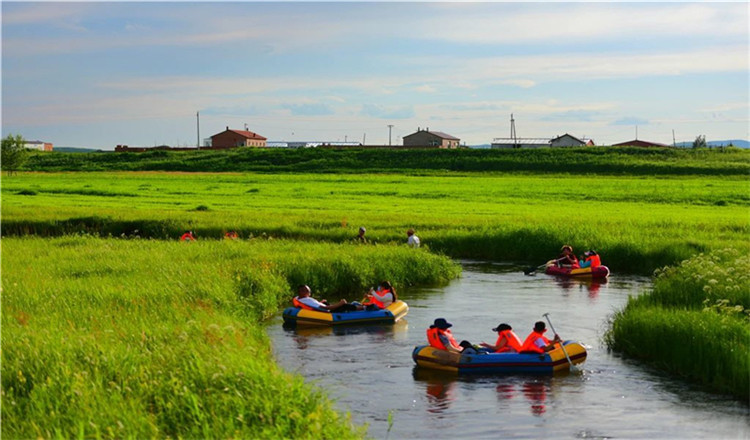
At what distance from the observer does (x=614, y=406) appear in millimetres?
17234

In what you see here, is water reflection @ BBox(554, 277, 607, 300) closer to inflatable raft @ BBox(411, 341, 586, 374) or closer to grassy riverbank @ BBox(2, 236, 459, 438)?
grassy riverbank @ BBox(2, 236, 459, 438)

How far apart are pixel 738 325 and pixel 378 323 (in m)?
9.91

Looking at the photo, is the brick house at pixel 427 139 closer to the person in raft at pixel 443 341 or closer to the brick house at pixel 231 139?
the brick house at pixel 231 139

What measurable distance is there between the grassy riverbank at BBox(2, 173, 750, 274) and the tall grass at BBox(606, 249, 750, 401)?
1085 centimetres

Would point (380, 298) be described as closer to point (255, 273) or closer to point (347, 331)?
point (347, 331)

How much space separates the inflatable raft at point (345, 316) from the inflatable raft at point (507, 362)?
4.98 m

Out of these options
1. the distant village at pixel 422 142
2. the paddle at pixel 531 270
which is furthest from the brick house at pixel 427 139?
the paddle at pixel 531 270

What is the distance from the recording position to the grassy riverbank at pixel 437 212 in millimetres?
37969

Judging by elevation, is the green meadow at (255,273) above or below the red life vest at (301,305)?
above

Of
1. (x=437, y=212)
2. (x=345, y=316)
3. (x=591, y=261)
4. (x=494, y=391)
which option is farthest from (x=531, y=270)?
(x=437, y=212)

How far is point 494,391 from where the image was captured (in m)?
18.5

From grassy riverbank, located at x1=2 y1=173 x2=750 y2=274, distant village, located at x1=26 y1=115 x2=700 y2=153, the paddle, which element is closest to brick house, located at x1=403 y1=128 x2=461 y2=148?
distant village, located at x1=26 y1=115 x2=700 y2=153

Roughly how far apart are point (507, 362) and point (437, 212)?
32.9 meters

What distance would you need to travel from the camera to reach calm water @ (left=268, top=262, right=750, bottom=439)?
15922 mm
